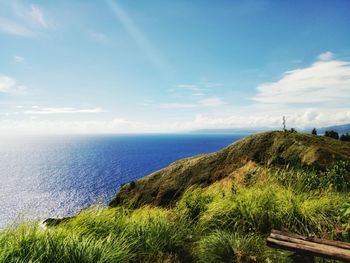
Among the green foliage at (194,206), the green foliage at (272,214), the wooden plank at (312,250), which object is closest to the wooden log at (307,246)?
the wooden plank at (312,250)

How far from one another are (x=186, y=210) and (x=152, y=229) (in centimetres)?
200

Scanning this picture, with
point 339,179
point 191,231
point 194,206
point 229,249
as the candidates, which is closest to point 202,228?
point 191,231

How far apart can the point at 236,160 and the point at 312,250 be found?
15.1 meters

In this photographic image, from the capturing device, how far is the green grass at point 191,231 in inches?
213

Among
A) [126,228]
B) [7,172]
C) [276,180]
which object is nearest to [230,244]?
[126,228]

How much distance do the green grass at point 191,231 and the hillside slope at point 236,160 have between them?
5.88 metres

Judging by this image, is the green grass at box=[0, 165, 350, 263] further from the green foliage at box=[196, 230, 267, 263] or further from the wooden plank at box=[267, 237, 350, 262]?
the wooden plank at box=[267, 237, 350, 262]

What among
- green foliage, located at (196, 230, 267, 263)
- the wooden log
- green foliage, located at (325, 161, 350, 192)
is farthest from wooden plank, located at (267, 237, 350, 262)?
green foliage, located at (325, 161, 350, 192)

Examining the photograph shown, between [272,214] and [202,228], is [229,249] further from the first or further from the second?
[272,214]

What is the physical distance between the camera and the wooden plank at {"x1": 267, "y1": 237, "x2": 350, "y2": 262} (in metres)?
4.42

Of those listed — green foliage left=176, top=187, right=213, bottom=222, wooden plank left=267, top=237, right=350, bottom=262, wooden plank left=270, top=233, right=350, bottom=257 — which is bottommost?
green foliage left=176, top=187, right=213, bottom=222

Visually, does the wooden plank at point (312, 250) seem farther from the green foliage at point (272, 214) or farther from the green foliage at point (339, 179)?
the green foliage at point (339, 179)

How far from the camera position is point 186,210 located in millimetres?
8914

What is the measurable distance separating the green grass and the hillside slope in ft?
19.3
